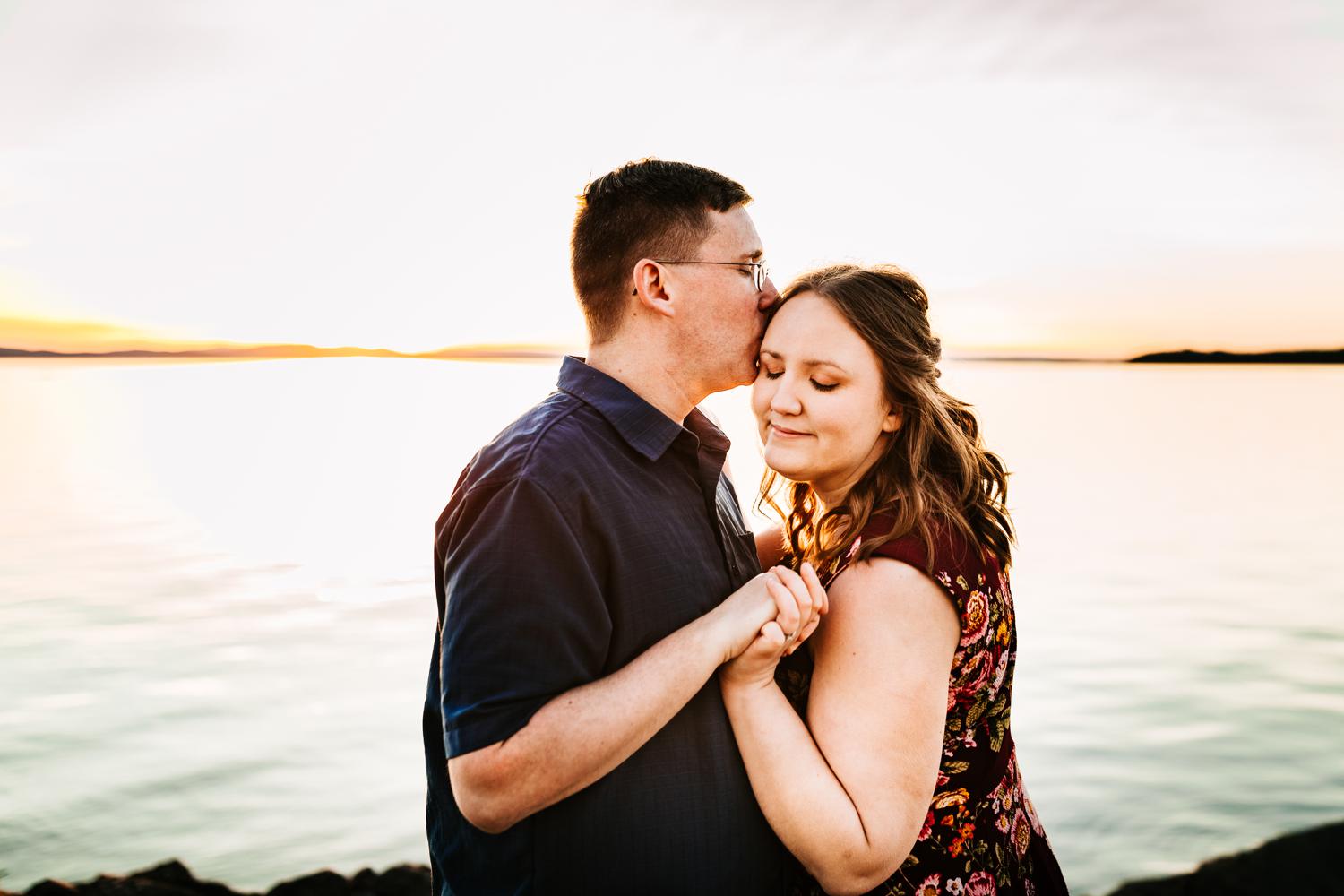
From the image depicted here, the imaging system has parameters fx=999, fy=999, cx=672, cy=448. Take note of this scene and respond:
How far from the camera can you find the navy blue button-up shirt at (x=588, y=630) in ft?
6.56

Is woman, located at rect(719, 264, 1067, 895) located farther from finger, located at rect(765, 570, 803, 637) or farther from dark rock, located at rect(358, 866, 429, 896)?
dark rock, located at rect(358, 866, 429, 896)

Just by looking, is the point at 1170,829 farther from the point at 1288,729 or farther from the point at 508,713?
the point at 508,713

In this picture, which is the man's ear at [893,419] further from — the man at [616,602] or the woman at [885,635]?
the man at [616,602]

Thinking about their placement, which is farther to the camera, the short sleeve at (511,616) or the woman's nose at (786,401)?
the woman's nose at (786,401)

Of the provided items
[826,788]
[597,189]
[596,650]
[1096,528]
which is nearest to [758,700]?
[826,788]

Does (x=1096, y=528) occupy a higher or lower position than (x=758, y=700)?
lower

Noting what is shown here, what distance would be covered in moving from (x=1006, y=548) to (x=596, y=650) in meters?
1.25

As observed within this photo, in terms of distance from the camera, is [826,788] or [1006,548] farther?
[1006,548]

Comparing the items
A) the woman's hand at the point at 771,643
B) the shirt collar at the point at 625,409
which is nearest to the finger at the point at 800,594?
the woman's hand at the point at 771,643

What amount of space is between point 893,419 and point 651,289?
779mm

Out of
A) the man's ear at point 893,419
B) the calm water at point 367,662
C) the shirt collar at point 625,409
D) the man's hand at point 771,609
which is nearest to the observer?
the man's hand at point 771,609

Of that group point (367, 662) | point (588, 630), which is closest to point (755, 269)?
point (588, 630)

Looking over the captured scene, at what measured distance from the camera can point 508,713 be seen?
1.97 metres

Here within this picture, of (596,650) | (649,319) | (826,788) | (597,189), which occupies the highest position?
(597,189)
